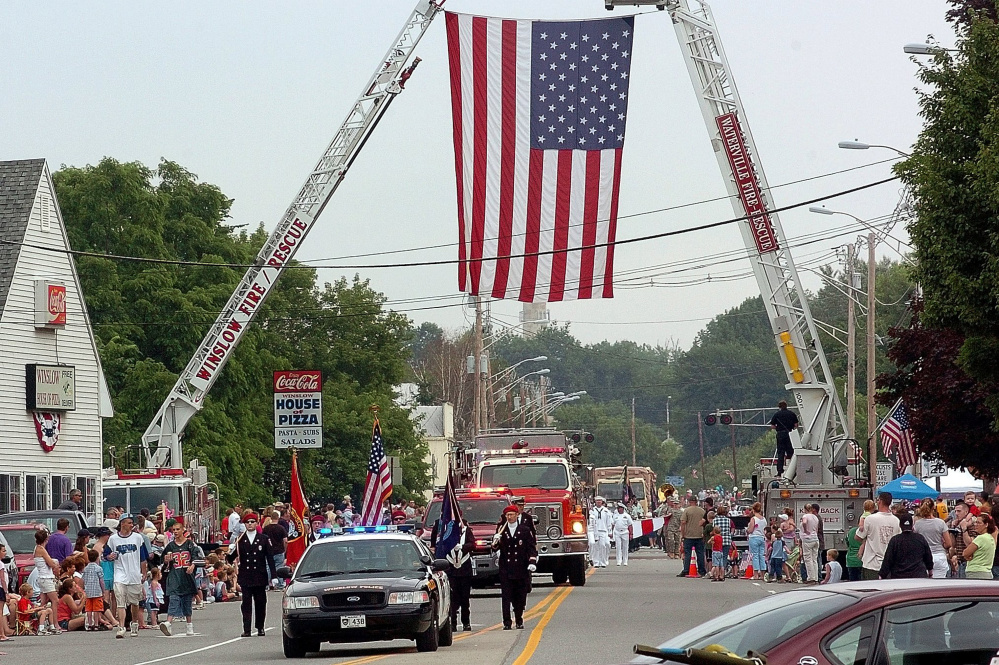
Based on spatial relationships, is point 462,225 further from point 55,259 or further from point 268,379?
point 268,379

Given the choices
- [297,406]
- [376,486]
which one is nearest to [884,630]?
[376,486]

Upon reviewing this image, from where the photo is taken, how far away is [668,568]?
153ft

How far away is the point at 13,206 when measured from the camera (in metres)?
44.0

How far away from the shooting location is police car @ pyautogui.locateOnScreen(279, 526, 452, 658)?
60.7 ft

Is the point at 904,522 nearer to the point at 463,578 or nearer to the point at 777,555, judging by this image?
the point at 463,578

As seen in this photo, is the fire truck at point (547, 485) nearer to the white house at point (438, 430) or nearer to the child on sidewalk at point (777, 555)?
the child on sidewalk at point (777, 555)

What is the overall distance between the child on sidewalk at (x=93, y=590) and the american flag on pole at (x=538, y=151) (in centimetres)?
991

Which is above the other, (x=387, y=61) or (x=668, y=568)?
(x=387, y=61)

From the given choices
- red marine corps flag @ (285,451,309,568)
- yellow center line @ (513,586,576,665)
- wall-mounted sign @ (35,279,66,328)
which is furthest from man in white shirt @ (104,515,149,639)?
wall-mounted sign @ (35,279,66,328)

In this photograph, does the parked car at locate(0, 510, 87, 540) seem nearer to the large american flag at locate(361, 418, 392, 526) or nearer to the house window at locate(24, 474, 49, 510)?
the large american flag at locate(361, 418, 392, 526)

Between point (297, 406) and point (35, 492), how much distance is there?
756 cm

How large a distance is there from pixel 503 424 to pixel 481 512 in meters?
79.9

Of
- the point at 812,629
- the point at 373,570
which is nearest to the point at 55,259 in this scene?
the point at 373,570

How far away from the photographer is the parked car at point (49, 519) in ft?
94.5
